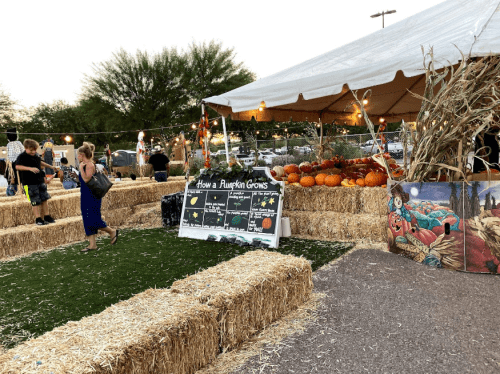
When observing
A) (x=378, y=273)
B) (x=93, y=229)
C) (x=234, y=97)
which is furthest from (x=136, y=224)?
(x=378, y=273)

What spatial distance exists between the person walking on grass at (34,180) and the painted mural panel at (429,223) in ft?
19.1

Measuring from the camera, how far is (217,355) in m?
2.47

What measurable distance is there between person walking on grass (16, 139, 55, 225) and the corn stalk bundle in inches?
237

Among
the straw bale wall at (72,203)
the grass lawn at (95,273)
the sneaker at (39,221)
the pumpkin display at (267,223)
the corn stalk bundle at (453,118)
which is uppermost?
the corn stalk bundle at (453,118)

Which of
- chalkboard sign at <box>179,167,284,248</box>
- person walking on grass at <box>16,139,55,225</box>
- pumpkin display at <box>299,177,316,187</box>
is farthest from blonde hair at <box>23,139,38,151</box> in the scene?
pumpkin display at <box>299,177,316,187</box>

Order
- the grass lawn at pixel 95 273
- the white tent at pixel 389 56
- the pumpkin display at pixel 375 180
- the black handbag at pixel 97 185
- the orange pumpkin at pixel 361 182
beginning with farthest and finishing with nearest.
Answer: the orange pumpkin at pixel 361 182
the pumpkin display at pixel 375 180
the black handbag at pixel 97 185
the white tent at pixel 389 56
the grass lawn at pixel 95 273

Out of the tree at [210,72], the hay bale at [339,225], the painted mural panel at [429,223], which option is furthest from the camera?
the tree at [210,72]

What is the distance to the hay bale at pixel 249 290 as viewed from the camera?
252 centimetres

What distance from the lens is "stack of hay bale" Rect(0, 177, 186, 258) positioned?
587 cm

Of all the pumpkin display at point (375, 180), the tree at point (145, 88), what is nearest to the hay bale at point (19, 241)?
the pumpkin display at point (375, 180)

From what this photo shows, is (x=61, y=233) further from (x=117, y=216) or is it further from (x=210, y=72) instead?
(x=210, y=72)

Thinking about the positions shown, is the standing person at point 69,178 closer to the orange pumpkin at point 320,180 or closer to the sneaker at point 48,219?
the sneaker at point 48,219

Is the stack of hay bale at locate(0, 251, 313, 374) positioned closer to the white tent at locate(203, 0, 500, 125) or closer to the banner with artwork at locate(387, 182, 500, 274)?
the banner with artwork at locate(387, 182, 500, 274)

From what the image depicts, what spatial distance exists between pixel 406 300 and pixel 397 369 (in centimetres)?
118
